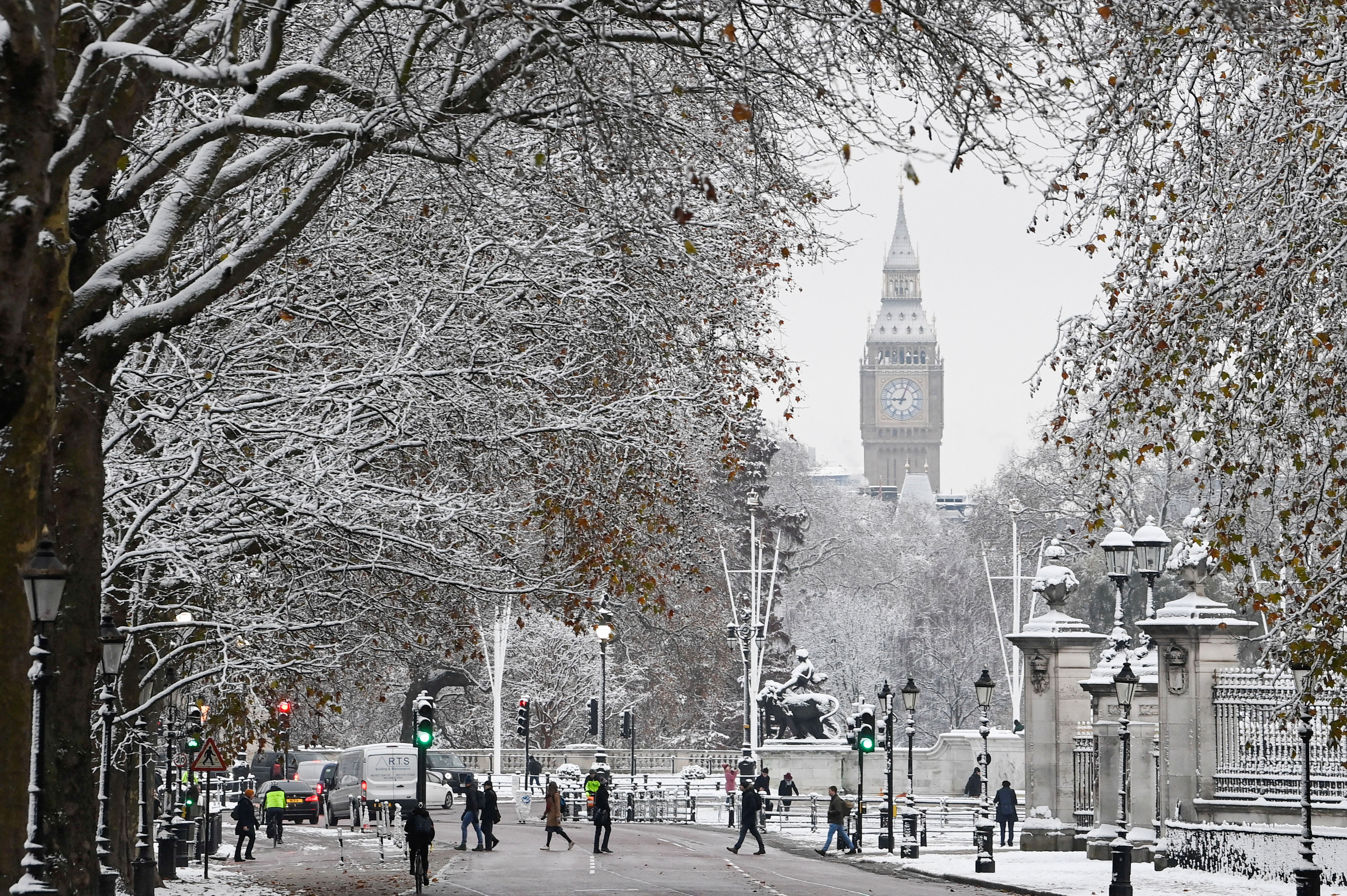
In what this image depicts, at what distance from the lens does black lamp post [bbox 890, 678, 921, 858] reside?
3419cm

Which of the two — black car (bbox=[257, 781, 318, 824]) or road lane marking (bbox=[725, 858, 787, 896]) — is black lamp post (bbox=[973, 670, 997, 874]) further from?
black car (bbox=[257, 781, 318, 824])

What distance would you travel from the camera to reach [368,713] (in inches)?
2842

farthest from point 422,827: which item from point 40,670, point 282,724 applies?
point 40,670

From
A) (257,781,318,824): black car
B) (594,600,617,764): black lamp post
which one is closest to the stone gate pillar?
(594,600,617,764): black lamp post

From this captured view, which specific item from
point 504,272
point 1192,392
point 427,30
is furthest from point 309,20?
point 1192,392

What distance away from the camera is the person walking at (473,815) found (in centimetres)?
3641

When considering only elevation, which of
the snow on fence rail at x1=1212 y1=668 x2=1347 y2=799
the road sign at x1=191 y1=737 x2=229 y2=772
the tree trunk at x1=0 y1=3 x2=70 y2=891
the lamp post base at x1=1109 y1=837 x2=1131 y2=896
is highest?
the tree trunk at x1=0 y1=3 x2=70 y2=891

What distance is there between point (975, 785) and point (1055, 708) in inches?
633

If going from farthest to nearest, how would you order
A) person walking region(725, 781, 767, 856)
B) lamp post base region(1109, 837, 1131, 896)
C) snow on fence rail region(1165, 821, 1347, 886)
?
1. person walking region(725, 781, 767, 856)
2. snow on fence rail region(1165, 821, 1347, 886)
3. lamp post base region(1109, 837, 1131, 896)

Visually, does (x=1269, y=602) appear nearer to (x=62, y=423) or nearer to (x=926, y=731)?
(x=62, y=423)

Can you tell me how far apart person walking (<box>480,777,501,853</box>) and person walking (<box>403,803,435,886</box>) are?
978 cm

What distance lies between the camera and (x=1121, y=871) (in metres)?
22.6

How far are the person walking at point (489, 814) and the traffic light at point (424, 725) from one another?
7.21 meters

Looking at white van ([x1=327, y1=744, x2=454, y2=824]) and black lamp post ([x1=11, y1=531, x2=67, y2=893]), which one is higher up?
black lamp post ([x1=11, y1=531, x2=67, y2=893])
